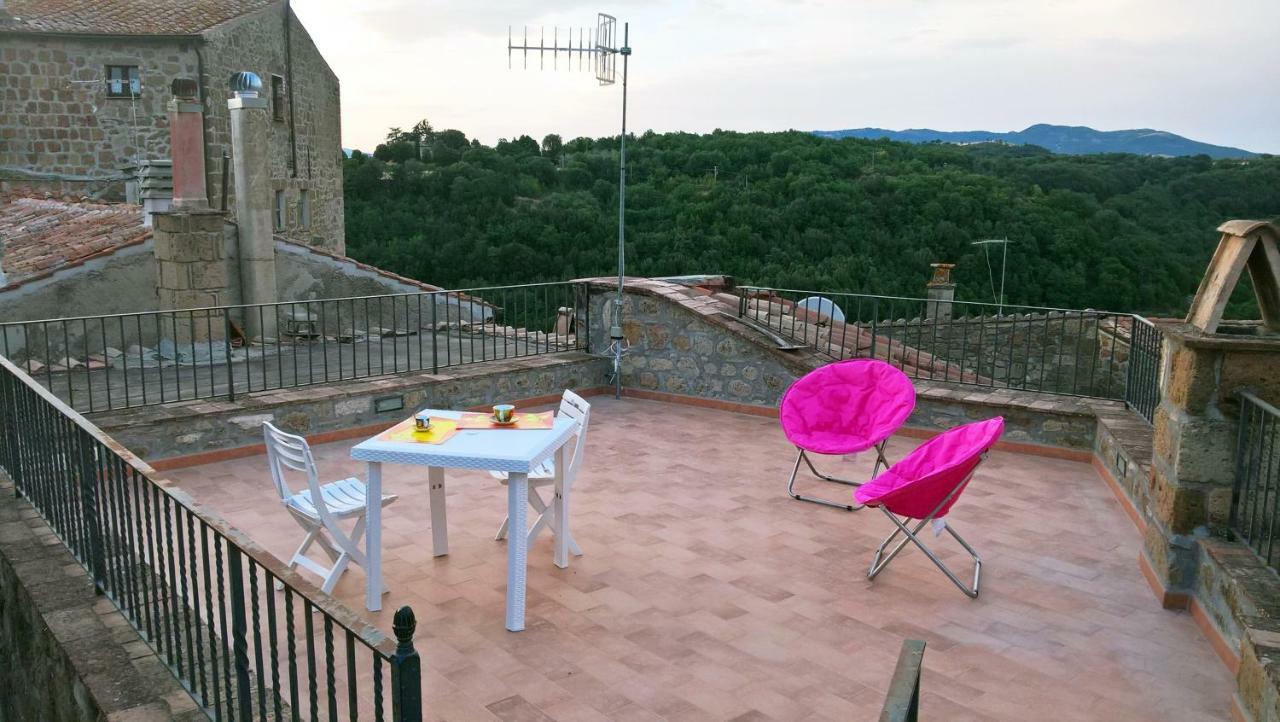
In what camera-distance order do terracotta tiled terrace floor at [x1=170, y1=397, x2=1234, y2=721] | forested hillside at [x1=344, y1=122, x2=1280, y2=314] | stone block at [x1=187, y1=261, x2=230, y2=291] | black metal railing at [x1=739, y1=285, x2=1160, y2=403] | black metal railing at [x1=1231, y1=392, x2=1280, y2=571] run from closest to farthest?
terracotta tiled terrace floor at [x1=170, y1=397, x2=1234, y2=721] → black metal railing at [x1=1231, y1=392, x2=1280, y2=571] → black metal railing at [x1=739, y1=285, x2=1160, y2=403] → stone block at [x1=187, y1=261, x2=230, y2=291] → forested hillside at [x1=344, y1=122, x2=1280, y2=314]

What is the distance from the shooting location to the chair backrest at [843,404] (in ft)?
17.5

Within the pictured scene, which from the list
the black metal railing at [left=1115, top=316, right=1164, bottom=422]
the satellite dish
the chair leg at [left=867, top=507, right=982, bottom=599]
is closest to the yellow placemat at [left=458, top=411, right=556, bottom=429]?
the chair leg at [left=867, top=507, right=982, bottom=599]

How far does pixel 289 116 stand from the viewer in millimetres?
19859

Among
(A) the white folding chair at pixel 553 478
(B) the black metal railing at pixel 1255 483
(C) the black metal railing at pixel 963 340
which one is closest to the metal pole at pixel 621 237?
(C) the black metal railing at pixel 963 340

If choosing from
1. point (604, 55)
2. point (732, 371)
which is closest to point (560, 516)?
point (732, 371)

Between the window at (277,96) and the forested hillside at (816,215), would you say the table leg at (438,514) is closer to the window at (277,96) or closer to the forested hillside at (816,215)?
the forested hillside at (816,215)

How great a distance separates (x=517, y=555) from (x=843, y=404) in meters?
2.54

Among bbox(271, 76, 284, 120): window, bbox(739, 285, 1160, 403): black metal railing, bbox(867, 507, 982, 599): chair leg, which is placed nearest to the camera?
bbox(867, 507, 982, 599): chair leg

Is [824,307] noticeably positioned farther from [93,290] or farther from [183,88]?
[93,290]

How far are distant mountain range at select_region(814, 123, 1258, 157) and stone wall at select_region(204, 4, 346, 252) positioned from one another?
51.4 feet

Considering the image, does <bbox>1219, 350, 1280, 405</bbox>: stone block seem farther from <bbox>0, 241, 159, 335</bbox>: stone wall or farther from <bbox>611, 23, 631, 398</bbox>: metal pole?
<bbox>0, 241, 159, 335</bbox>: stone wall

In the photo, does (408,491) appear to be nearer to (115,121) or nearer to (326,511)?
(326,511)

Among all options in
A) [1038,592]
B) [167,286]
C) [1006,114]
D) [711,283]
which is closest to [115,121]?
[167,286]

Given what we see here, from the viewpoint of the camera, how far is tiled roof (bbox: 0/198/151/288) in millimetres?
8943
